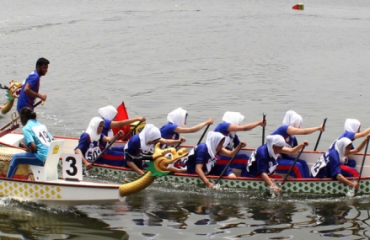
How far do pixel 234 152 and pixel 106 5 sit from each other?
1596 inches

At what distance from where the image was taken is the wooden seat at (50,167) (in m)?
10.5

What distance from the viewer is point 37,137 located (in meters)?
10.4

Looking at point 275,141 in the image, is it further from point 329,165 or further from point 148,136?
point 148,136

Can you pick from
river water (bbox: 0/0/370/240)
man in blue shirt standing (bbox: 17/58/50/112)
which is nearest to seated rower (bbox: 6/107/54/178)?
river water (bbox: 0/0/370/240)

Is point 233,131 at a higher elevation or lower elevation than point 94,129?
lower

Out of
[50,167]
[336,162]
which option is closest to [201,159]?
[336,162]

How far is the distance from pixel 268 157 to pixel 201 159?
1289mm

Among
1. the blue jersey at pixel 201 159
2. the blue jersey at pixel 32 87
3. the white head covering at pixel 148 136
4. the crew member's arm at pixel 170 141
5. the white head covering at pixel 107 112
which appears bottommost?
the blue jersey at pixel 201 159

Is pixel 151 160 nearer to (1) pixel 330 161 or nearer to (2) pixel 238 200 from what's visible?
(2) pixel 238 200

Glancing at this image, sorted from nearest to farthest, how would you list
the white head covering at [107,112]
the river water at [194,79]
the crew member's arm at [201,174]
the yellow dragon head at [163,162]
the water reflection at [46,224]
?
the yellow dragon head at [163,162] → the water reflection at [46,224] → the river water at [194,79] → the crew member's arm at [201,174] → the white head covering at [107,112]

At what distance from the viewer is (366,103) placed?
23.6m

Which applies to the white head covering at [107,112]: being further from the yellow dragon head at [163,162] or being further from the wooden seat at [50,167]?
the yellow dragon head at [163,162]

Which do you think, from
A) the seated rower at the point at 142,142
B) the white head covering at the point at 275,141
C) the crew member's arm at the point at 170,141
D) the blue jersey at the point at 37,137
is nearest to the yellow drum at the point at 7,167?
the blue jersey at the point at 37,137

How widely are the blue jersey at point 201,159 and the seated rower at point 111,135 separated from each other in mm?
1690
